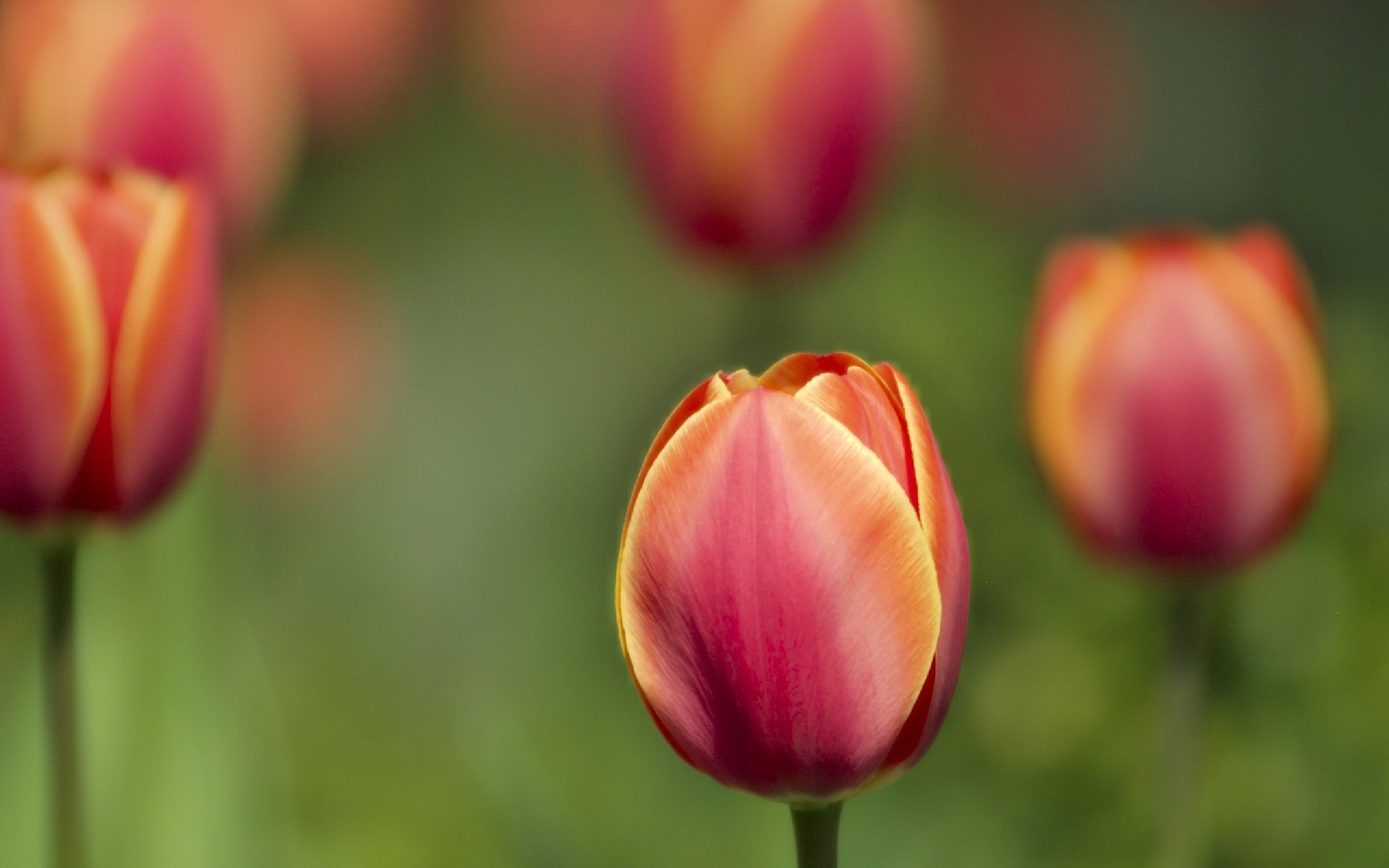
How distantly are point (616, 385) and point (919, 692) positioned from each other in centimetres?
160

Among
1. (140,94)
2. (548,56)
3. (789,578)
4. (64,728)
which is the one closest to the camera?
(789,578)

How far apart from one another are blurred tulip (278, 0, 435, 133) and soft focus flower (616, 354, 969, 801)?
133 cm

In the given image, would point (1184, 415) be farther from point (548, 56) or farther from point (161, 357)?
point (548, 56)

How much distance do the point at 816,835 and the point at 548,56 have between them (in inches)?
76.3

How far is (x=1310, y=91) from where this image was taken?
2234 mm

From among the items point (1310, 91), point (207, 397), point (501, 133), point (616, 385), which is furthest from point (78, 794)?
point (1310, 91)

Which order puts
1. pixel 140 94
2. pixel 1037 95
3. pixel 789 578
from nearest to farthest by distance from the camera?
1. pixel 789 578
2. pixel 140 94
3. pixel 1037 95

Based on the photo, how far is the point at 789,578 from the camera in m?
0.41

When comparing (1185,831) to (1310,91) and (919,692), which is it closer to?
(919,692)

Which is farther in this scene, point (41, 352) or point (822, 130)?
point (822, 130)

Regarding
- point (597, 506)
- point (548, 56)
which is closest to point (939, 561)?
point (597, 506)

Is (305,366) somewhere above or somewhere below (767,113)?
below

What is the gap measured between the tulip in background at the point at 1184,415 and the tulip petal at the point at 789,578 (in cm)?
31

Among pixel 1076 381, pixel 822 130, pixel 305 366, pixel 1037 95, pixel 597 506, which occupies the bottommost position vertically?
pixel 597 506
